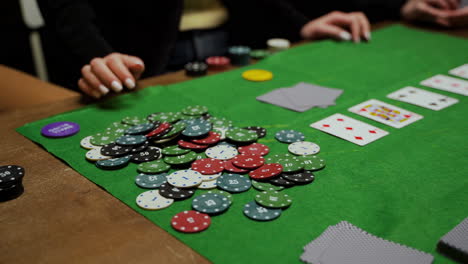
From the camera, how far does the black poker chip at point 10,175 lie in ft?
3.51

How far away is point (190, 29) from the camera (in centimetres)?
359

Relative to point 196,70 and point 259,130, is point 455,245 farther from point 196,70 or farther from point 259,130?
point 196,70

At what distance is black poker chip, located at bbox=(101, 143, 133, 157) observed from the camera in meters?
1.25

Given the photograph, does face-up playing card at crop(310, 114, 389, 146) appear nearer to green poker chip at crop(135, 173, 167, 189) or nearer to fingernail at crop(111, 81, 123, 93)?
green poker chip at crop(135, 173, 167, 189)

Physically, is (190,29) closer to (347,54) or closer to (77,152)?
(347,54)

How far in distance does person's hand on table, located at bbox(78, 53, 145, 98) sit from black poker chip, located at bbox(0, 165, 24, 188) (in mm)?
555

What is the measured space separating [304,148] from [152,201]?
0.48 m

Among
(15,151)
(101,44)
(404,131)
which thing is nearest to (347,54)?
(404,131)

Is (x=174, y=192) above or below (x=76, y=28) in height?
below

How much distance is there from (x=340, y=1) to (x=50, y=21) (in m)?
2.15

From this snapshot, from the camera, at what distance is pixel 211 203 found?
103cm

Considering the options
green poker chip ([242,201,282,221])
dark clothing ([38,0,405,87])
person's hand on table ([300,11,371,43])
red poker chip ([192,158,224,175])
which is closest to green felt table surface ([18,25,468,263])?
green poker chip ([242,201,282,221])

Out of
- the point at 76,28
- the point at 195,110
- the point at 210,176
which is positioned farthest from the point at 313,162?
the point at 76,28

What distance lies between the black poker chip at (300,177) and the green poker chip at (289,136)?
0.67 ft
